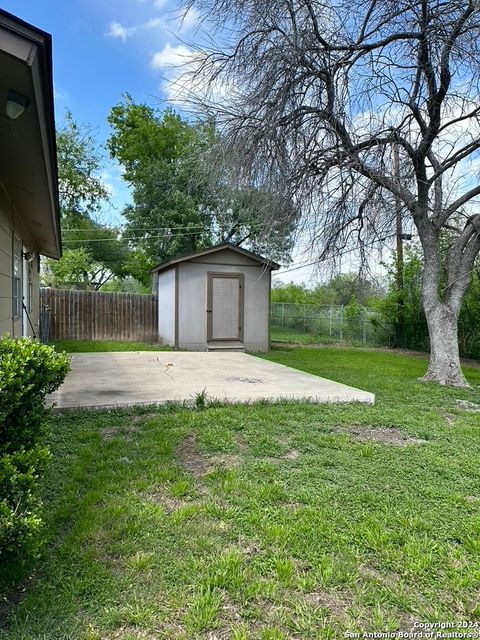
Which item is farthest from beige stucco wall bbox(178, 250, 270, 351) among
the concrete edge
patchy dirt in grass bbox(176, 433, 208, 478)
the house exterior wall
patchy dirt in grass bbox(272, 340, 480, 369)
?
patchy dirt in grass bbox(176, 433, 208, 478)

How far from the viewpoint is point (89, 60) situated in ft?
41.9

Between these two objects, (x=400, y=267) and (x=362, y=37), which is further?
(x=400, y=267)

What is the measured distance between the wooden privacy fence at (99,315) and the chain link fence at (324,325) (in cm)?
505

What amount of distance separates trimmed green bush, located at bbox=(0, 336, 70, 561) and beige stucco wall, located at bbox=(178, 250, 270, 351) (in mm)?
8500

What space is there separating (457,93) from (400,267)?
7826 millimetres

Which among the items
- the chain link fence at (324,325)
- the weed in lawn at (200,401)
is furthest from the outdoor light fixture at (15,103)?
the chain link fence at (324,325)

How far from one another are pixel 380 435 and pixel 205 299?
7.80 m

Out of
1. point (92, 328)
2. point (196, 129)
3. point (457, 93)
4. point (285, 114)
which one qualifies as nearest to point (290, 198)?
point (285, 114)

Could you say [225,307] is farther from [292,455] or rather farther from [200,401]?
[292,455]

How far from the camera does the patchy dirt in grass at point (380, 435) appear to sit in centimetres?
381

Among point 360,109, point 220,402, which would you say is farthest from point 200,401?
point 360,109

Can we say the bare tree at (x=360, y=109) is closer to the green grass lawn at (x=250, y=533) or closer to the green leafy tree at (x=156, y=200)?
the green leafy tree at (x=156, y=200)

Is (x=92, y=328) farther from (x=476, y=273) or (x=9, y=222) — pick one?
(x=476, y=273)

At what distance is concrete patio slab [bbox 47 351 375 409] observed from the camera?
4.78 metres
